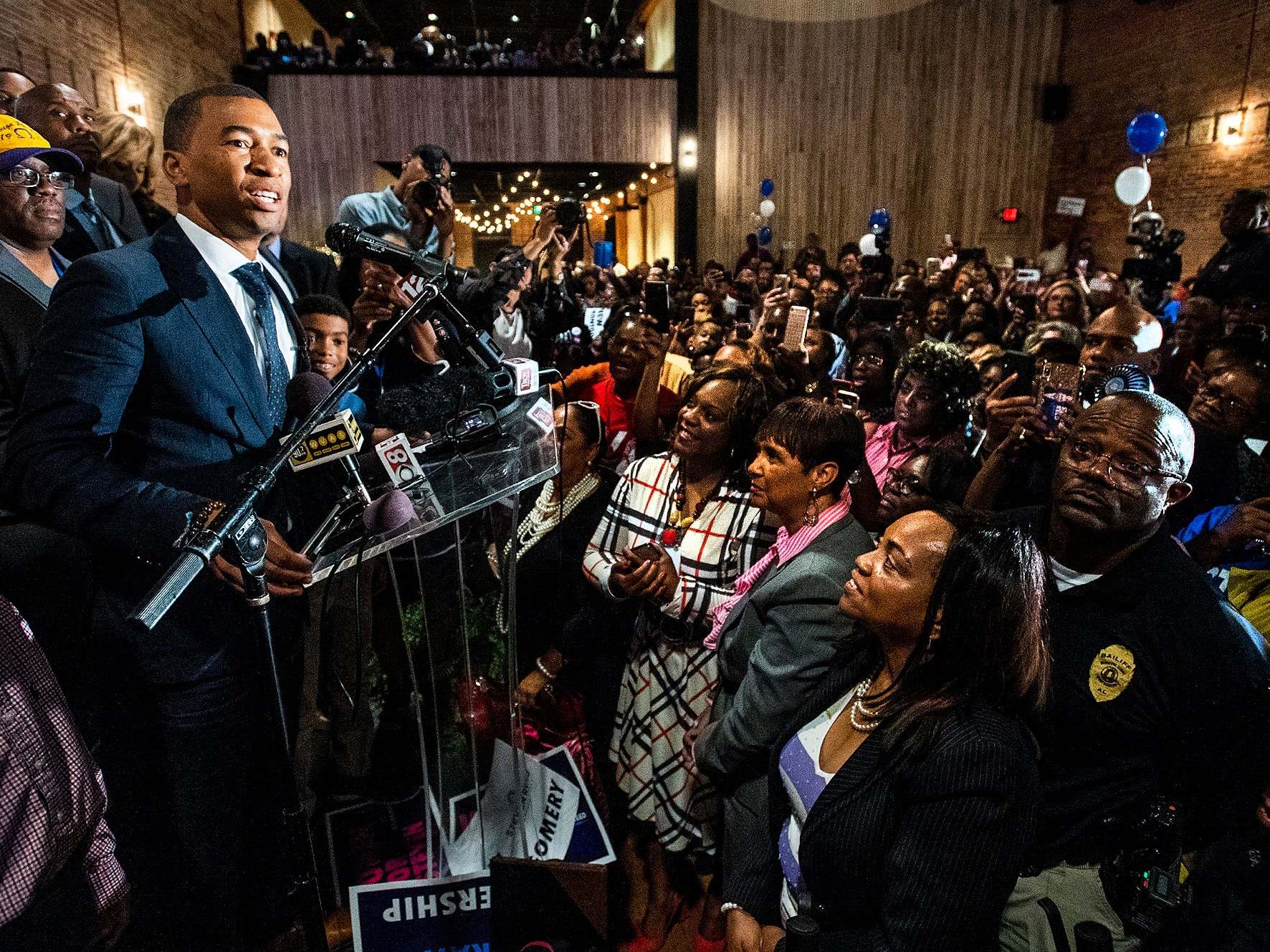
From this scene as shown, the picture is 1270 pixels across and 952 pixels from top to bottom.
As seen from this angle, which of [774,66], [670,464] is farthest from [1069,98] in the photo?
[670,464]

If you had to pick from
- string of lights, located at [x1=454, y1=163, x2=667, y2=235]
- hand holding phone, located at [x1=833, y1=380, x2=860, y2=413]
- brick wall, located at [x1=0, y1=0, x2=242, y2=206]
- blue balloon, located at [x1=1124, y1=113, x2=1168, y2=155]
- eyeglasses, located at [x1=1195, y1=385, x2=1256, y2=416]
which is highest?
brick wall, located at [x1=0, y1=0, x2=242, y2=206]

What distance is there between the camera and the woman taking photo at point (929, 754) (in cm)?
116

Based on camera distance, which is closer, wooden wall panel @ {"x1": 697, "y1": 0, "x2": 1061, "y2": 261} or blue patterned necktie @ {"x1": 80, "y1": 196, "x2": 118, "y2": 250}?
blue patterned necktie @ {"x1": 80, "y1": 196, "x2": 118, "y2": 250}

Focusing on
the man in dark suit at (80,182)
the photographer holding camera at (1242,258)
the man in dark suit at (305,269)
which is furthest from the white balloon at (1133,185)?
the man in dark suit at (80,182)

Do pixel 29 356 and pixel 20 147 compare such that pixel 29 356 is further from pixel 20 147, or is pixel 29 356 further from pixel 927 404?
pixel 927 404

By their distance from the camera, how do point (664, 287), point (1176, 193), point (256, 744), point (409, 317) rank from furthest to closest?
point (1176, 193) → point (664, 287) → point (256, 744) → point (409, 317)

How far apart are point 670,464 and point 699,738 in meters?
0.76

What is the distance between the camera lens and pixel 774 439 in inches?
74.7

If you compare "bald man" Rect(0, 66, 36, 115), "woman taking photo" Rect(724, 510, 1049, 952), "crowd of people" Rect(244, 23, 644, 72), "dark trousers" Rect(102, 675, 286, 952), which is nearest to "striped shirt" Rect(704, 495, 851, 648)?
"woman taking photo" Rect(724, 510, 1049, 952)

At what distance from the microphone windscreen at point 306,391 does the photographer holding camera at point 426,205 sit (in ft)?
3.79

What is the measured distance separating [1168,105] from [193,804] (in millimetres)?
12256

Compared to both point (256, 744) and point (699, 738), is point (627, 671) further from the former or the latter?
point (256, 744)

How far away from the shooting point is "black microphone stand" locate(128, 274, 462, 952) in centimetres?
93

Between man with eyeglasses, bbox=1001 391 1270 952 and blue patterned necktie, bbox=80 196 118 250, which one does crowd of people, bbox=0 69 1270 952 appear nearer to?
man with eyeglasses, bbox=1001 391 1270 952
